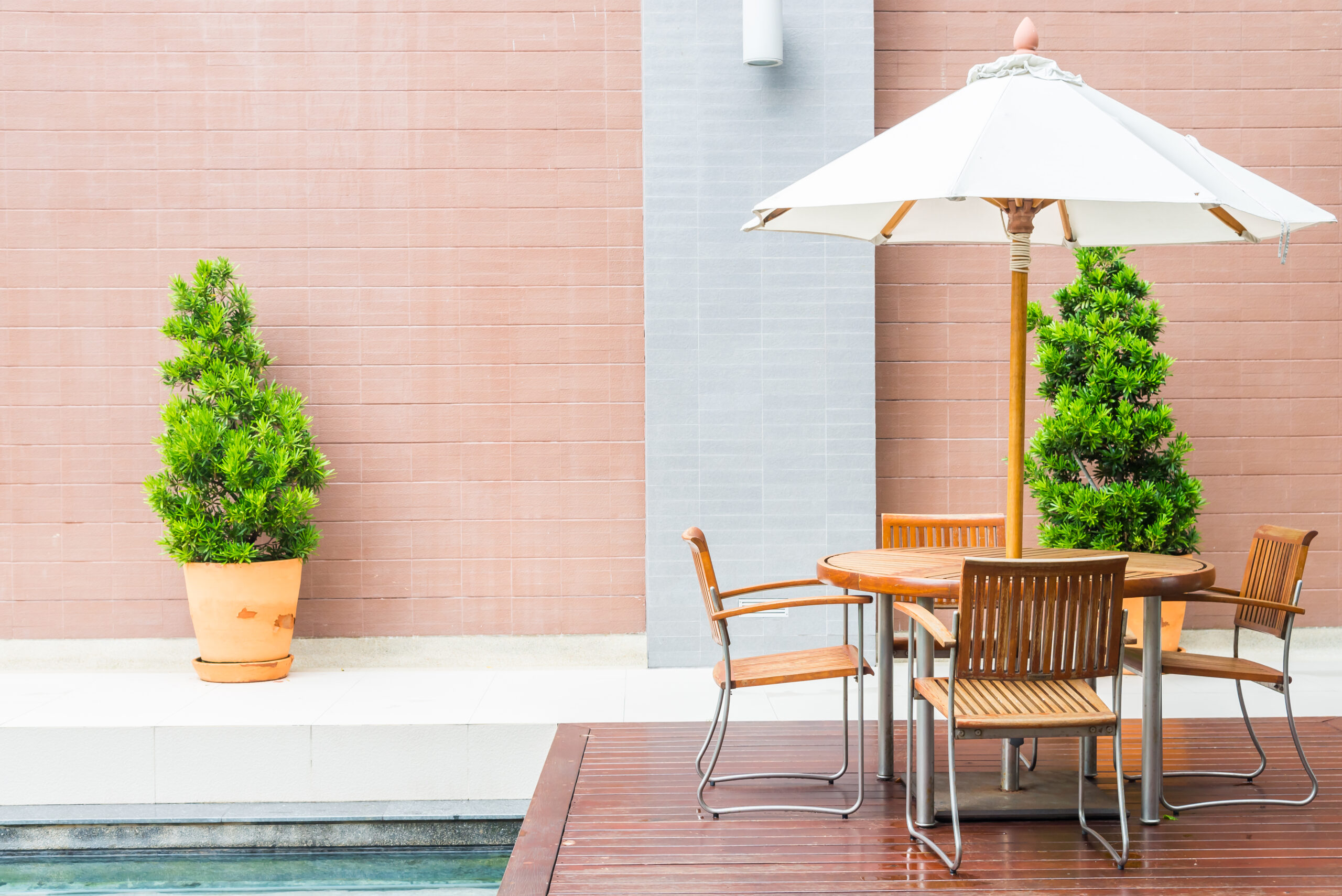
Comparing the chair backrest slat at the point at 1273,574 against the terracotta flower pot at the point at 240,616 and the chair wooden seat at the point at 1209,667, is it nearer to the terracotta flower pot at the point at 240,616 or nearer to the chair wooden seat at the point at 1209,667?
the chair wooden seat at the point at 1209,667

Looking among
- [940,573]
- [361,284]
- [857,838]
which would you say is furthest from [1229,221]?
[361,284]

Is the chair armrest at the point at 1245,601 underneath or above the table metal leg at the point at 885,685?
above

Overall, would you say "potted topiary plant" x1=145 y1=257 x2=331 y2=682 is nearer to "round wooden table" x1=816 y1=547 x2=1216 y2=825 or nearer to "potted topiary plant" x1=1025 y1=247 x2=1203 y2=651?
"round wooden table" x1=816 y1=547 x2=1216 y2=825

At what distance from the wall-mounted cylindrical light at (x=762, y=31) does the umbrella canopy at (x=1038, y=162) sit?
2.43m

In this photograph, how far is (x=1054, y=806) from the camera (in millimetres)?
3166

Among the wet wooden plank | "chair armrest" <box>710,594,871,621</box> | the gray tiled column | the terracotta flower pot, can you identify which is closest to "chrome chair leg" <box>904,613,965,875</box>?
"chair armrest" <box>710,594,871,621</box>

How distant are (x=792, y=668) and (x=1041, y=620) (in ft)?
2.77

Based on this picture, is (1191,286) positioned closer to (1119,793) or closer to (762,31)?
(762,31)

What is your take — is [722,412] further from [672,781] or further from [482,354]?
[672,781]

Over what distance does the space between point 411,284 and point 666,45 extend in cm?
180

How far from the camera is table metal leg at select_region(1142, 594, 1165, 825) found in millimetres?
3096

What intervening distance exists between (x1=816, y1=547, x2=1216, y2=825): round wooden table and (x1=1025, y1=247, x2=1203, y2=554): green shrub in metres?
1.86

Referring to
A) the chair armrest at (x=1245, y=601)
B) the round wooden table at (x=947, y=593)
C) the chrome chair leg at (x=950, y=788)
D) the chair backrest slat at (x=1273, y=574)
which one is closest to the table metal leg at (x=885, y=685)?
the round wooden table at (x=947, y=593)

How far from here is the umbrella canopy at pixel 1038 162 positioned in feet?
8.66
